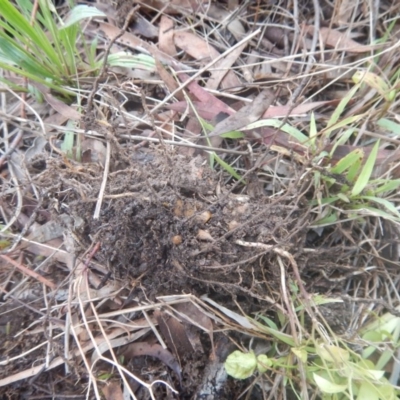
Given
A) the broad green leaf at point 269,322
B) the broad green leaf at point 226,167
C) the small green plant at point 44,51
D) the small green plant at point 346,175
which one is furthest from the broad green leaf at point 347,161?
the small green plant at point 44,51

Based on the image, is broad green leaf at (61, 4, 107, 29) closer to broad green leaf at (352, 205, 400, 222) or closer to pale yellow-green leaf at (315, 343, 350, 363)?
broad green leaf at (352, 205, 400, 222)

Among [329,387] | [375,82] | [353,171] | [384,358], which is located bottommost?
[384,358]

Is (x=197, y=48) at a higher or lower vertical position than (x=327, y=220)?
higher

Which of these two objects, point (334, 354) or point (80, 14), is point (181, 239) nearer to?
point (334, 354)

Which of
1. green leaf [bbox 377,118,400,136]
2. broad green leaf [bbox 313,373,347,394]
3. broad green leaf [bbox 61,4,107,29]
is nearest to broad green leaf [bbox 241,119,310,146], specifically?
green leaf [bbox 377,118,400,136]

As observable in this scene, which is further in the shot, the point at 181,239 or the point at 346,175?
the point at 346,175

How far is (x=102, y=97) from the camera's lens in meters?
1.13

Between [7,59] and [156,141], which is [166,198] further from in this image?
[7,59]

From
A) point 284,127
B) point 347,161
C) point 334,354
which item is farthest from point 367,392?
point 284,127

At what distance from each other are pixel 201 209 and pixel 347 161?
37 cm

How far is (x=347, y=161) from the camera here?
1008mm

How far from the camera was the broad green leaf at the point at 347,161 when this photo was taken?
1.00m

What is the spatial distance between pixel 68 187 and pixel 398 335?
2.88ft

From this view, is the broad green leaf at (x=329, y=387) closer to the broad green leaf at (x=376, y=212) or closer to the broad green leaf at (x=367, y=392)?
the broad green leaf at (x=367, y=392)
